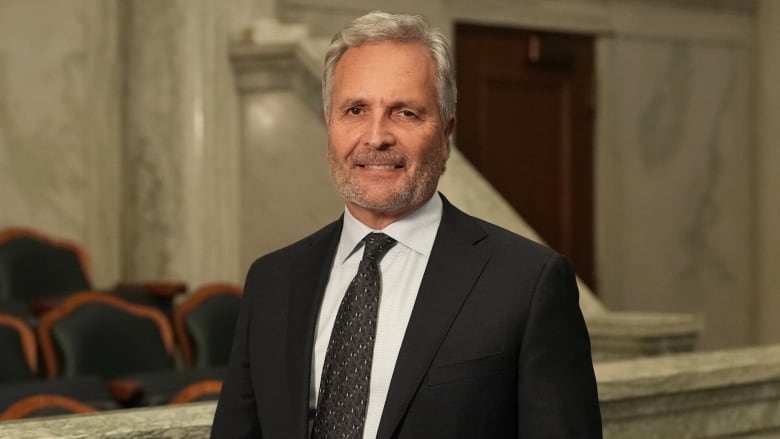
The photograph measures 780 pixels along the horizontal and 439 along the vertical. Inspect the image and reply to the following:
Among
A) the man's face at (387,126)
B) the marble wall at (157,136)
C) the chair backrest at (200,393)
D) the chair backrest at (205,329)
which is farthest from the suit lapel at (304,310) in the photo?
the marble wall at (157,136)

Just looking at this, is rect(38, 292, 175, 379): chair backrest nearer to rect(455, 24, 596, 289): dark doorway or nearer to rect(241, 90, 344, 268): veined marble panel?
A: rect(241, 90, 344, 268): veined marble panel

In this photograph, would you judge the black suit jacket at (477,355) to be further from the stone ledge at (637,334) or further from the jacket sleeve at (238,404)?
the stone ledge at (637,334)

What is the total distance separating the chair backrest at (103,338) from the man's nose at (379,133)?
235 cm

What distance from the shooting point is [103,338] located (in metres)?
3.60

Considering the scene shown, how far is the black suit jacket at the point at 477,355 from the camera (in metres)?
1.30

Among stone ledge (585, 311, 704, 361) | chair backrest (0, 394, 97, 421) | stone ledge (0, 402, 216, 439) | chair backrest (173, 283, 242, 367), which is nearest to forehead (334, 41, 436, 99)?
stone ledge (0, 402, 216, 439)

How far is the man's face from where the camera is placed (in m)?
1.33

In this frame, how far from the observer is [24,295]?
14.1 ft

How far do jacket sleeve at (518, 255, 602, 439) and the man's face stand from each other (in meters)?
0.16

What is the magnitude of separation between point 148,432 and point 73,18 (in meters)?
3.30

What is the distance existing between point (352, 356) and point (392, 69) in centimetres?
29

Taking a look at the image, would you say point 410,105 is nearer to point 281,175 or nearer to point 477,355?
point 477,355

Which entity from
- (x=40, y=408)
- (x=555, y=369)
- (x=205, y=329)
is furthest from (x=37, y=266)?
(x=555, y=369)

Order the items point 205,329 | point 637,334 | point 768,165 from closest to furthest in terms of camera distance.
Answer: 1. point 637,334
2. point 205,329
3. point 768,165
